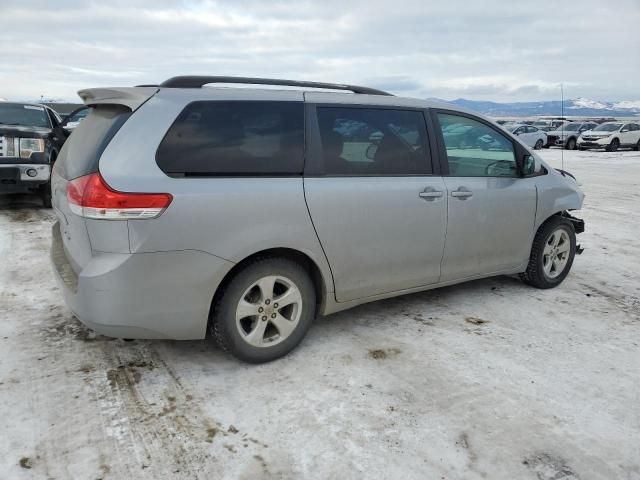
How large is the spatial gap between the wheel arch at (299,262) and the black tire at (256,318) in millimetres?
25

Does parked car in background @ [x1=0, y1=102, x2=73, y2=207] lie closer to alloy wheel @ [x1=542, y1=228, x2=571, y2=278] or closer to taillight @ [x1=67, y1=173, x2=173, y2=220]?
taillight @ [x1=67, y1=173, x2=173, y2=220]

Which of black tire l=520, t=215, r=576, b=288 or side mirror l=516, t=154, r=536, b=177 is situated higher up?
side mirror l=516, t=154, r=536, b=177

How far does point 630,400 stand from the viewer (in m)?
3.00

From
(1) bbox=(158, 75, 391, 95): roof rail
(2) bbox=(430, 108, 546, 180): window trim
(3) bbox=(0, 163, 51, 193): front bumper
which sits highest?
(1) bbox=(158, 75, 391, 95): roof rail

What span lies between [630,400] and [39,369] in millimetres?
3468

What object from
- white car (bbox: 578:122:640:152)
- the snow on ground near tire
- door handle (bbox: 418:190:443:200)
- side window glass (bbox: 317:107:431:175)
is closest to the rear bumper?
the snow on ground near tire

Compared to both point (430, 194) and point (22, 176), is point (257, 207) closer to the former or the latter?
point (430, 194)

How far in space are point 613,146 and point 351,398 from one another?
98.9ft

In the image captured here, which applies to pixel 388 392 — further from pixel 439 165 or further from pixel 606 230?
pixel 606 230

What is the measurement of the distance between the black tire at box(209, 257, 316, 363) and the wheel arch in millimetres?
25

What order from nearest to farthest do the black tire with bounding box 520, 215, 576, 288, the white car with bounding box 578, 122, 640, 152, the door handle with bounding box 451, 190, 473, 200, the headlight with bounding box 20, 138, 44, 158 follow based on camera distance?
the door handle with bounding box 451, 190, 473, 200 < the black tire with bounding box 520, 215, 576, 288 < the headlight with bounding box 20, 138, 44, 158 < the white car with bounding box 578, 122, 640, 152

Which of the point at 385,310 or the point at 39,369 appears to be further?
the point at 385,310

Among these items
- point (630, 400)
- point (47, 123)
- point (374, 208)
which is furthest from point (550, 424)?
point (47, 123)

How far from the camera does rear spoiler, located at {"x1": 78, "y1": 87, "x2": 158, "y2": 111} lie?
303cm
